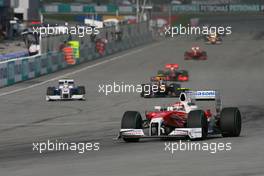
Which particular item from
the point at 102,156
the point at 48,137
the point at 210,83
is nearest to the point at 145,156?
the point at 102,156

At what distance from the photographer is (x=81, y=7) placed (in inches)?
4781

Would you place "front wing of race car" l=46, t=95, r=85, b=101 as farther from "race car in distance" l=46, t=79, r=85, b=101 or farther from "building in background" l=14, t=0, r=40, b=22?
"building in background" l=14, t=0, r=40, b=22

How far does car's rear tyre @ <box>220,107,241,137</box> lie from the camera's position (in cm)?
1988

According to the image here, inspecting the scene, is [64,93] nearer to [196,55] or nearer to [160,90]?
[160,90]

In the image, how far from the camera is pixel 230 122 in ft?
65.2

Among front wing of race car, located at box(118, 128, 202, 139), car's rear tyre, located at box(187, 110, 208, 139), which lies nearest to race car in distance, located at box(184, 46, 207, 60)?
front wing of race car, located at box(118, 128, 202, 139)

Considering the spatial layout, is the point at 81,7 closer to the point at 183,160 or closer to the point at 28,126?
the point at 28,126

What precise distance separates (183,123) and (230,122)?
101 centimetres

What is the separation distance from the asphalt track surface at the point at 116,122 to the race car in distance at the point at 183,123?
27cm

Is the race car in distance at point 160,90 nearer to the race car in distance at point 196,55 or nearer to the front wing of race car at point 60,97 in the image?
the front wing of race car at point 60,97

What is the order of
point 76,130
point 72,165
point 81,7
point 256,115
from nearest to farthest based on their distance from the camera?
point 72,165, point 76,130, point 256,115, point 81,7

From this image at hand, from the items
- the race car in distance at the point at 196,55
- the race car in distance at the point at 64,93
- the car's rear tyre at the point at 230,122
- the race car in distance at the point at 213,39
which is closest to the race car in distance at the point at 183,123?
the car's rear tyre at the point at 230,122

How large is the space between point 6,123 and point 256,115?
7.20 meters

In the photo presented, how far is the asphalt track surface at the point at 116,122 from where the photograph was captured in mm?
15234
